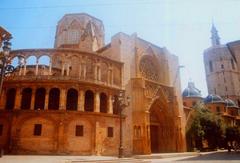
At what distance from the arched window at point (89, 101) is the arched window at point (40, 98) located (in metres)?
3.80

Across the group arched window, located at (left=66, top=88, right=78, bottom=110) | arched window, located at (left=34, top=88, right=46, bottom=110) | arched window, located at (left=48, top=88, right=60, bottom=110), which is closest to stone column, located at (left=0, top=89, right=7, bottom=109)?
arched window, located at (left=34, top=88, right=46, bottom=110)

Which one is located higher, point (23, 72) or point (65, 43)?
point (65, 43)

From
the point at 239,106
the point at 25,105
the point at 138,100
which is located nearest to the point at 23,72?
the point at 25,105

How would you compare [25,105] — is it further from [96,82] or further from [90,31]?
[90,31]

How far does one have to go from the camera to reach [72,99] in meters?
21.3

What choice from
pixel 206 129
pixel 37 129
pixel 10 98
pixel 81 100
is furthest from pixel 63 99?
pixel 206 129

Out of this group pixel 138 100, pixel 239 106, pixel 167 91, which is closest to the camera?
pixel 138 100

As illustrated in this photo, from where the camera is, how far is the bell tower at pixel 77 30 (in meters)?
32.2

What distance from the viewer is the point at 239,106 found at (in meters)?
57.0

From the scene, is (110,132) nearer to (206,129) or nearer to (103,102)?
(103,102)

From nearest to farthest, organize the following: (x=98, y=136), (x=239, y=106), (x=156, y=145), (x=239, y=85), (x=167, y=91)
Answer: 1. (x=98, y=136)
2. (x=156, y=145)
3. (x=167, y=91)
4. (x=239, y=106)
5. (x=239, y=85)

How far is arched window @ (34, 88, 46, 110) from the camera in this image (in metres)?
20.6

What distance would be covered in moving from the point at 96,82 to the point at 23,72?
270 inches

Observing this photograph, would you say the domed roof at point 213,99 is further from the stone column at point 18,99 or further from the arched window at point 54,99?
the stone column at point 18,99
